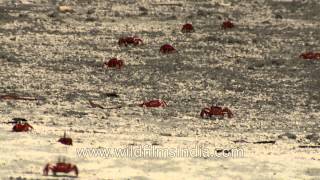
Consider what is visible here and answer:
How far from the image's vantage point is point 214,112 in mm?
12266

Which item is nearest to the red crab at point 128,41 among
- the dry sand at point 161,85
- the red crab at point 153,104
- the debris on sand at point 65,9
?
the dry sand at point 161,85

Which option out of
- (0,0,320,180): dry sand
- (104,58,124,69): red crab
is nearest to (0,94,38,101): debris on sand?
(0,0,320,180): dry sand

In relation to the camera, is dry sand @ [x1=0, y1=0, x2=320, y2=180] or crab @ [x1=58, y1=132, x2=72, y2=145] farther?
crab @ [x1=58, y1=132, x2=72, y2=145]

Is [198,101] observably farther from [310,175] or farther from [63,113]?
[310,175]

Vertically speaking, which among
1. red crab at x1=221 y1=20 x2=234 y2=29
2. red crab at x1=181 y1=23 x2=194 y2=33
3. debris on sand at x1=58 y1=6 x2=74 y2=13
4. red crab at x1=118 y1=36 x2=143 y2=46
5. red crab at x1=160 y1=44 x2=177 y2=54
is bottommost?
red crab at x1=160 y1=44 x2=177 y2=54

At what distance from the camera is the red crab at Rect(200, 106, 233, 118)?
1222 cm

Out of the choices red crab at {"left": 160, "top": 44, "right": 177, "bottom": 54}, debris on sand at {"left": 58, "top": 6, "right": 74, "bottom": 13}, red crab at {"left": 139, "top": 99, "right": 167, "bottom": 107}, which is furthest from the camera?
debris on sand at {"left": 58, "top": 6, "right": 74, "bottom": 13}

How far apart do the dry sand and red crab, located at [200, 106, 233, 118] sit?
132 mm

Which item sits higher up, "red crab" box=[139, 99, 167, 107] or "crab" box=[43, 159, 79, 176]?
"red crab" box=[139, 99, 167, 107]

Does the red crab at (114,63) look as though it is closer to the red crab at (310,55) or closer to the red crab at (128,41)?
the red crab at (128,41)

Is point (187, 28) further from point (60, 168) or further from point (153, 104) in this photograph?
point (60, 168)

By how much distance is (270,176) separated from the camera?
8.59 m

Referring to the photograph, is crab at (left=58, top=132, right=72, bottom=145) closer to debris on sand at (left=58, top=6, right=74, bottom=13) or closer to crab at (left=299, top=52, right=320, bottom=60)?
crab at (left=299, top=52, right=320, bottom=60)

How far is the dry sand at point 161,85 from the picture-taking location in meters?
8.96
